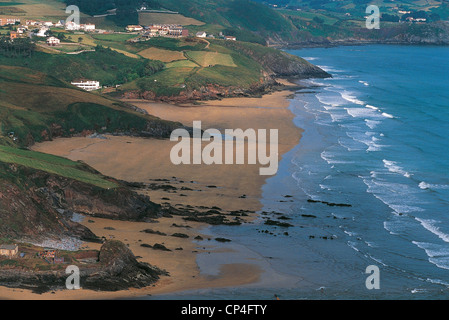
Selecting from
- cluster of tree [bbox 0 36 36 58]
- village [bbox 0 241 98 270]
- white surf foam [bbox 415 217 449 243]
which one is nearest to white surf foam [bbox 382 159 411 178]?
white surf foam [bbox 415 217 449 243]

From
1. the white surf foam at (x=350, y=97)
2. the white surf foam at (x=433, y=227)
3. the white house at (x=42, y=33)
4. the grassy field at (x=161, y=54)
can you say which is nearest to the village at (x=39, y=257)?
the white surf foam at (x=433, y=227)

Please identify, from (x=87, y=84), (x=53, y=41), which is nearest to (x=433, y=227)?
(x=87, y=84)

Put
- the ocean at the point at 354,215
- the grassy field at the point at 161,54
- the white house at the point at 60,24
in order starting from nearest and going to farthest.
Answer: the ocean at the point at 354,215
the grassy field at the point at 161,54
the white house at the point at 60,24

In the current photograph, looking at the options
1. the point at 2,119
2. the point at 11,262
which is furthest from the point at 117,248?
the point at 2,119

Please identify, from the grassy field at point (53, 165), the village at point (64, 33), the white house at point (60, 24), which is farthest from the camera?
the white house at point (60, 24)

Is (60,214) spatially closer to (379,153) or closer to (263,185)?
(263,185)

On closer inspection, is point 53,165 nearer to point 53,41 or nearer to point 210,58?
point 53,41

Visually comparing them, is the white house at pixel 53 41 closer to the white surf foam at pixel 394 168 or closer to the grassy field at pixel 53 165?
the white surf foam at pixel 394 168
